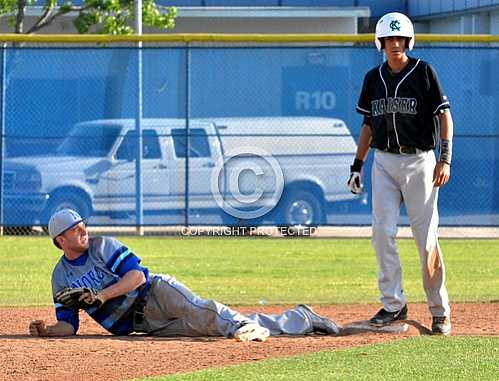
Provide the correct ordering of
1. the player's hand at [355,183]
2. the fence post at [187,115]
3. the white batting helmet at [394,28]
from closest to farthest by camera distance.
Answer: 1. the white batting helmet at [394,28]
2. the player's hand at [355,183]
3. the fence post at [187,115]

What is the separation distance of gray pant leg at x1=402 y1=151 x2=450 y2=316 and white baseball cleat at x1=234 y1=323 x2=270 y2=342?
1229 millimetres

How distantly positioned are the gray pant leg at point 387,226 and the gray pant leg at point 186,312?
1.01m

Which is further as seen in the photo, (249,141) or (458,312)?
(249,141)

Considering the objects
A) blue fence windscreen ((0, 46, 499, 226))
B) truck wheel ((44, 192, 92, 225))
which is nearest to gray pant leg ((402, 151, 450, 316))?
blue fence windscreen ((0, 46, 499, 226))

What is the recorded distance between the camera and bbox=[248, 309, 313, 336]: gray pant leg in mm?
8223

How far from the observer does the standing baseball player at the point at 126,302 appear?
7.71 meters

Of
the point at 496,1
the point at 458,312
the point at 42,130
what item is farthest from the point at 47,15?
the point at 458,312

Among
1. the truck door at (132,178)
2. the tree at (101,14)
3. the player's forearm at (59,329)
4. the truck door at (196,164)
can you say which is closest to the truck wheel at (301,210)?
the truck door at (196,164)

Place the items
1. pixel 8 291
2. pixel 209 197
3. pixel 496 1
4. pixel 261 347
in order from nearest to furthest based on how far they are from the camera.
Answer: pixel 261 347 < pixel 8 291 < pixel 209 197 < pixel 496 1

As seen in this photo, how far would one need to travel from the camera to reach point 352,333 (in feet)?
27.2

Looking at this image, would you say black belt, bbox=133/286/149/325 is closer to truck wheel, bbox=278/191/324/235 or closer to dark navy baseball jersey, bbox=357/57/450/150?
dark navy baseball jersey, bbox=357/57/450/150

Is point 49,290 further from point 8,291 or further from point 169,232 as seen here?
point 169,232

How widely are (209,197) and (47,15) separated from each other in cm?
705

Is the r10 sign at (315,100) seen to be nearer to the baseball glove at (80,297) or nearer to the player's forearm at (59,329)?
the player's forearm at (59,329)
